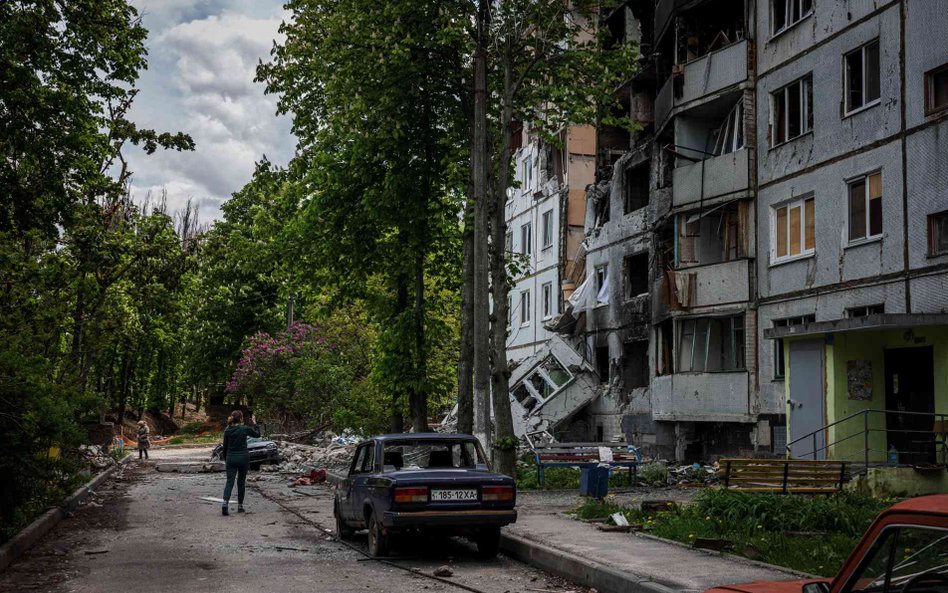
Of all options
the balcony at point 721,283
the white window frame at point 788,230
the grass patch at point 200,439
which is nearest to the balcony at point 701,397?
the balcony at point 721,283

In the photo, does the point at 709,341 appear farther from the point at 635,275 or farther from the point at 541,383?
the point at 541,383

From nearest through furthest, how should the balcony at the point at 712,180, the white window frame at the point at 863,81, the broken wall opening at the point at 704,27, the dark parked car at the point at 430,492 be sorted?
the dark parked car at the point at 430,492, the white window frame at the point at 863,81, the balcony at the point at 712,180, the broken wall opening at the point at 704,27

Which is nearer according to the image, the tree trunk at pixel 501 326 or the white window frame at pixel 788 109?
the tree trunk at pixel 501 326

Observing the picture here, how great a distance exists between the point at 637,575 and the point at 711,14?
81.2 feet

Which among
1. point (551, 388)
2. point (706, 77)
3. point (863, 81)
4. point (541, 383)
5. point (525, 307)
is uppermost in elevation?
point (706, 77)

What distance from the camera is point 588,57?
2314 cm

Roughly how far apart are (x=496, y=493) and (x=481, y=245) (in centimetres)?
825

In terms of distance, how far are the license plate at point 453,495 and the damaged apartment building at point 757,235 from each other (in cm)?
1013

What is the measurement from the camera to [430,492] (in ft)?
40.0

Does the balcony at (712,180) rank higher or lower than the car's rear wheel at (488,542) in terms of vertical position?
higher

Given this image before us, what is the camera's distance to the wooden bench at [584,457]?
22719 millimetres

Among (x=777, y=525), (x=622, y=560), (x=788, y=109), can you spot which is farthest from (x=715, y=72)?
(x=622, y=560)

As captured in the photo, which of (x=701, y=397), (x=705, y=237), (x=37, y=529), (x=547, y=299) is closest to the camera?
(x=37, y=529)

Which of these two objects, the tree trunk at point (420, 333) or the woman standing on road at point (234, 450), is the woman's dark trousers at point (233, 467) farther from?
the tree trunk at point (420, 333)
